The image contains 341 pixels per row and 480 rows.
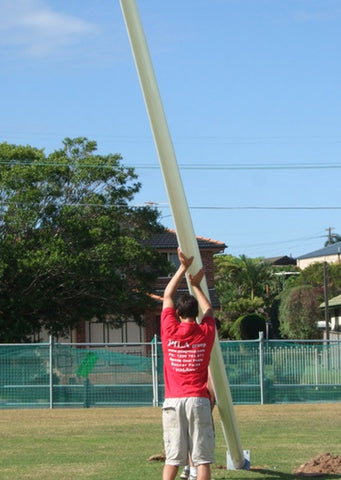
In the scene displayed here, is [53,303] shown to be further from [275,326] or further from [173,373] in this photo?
[275,326]

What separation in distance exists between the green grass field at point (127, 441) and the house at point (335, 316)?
2952 cm

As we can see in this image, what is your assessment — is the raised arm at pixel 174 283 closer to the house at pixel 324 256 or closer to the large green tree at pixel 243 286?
the large green tree at pixel 243 286

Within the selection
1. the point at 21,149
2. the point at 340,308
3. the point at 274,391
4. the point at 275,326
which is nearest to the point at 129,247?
the point at 21,149

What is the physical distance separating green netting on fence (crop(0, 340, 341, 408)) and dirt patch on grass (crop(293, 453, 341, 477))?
1288cm

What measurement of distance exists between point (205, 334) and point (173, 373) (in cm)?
42

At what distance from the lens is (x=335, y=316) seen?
55.9 m

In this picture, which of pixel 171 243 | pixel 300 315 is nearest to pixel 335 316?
pixel 300 315

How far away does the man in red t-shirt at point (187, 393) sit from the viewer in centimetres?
749

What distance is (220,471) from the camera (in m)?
9.84

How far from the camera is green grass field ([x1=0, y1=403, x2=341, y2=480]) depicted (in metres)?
9.95

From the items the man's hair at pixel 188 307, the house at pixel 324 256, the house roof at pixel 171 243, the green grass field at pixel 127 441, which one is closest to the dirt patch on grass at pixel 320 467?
the green grass field at pixel 127 441

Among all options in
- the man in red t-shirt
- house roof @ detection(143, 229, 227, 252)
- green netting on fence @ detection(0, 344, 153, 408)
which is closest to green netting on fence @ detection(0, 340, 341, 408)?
green netting on fence @ detection(0, 344, 153, 408)

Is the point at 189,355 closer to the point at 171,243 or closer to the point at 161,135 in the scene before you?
the point at 161,135

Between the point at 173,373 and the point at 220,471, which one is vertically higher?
the point at 173,373
